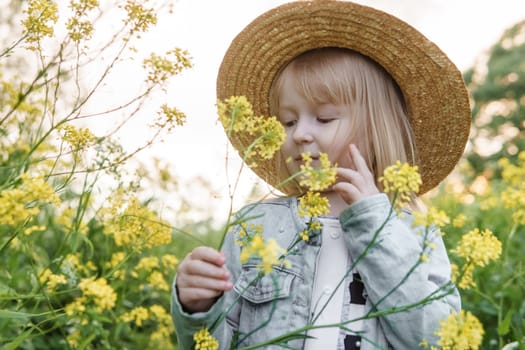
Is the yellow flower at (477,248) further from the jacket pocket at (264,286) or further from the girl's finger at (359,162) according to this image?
the jacket pocket at (264,286)

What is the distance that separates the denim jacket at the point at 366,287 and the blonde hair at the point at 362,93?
0.20 metres

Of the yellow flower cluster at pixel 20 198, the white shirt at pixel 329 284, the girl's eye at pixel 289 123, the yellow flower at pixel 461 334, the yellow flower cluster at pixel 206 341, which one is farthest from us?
the girl's eye at pixel 289 123

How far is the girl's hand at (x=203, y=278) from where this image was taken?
1.33 meters

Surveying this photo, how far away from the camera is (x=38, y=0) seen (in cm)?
157

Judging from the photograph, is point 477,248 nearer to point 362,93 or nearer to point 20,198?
point 362,93

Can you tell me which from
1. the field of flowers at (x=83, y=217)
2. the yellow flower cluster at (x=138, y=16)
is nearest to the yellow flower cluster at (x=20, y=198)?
the field of flowers at (x=83, y=217)

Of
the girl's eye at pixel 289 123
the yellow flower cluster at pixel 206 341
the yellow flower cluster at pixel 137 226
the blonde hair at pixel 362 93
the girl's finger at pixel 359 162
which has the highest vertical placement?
the blonde hair at pixel 362 93

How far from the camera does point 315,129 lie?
5.60ft

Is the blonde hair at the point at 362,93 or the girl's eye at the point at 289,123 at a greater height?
the blonde hair at the point at 362,93

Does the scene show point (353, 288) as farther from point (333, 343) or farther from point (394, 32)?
point (394, 32)

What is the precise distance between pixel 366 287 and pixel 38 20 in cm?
100

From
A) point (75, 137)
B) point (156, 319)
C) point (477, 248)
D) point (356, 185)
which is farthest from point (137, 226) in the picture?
point (156, 319)

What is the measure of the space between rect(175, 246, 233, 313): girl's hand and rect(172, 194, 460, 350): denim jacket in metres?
0.03

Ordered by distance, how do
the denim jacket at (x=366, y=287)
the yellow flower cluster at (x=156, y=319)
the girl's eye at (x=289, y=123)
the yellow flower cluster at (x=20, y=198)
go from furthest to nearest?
1. the yellow flower cluster at (x=156, y=319)
2. the girl's eye at (x=289, y=123)
3. the denim jacket at (x=366, y=287)
4. the yellow flower cluster at (x=20, y=198)
